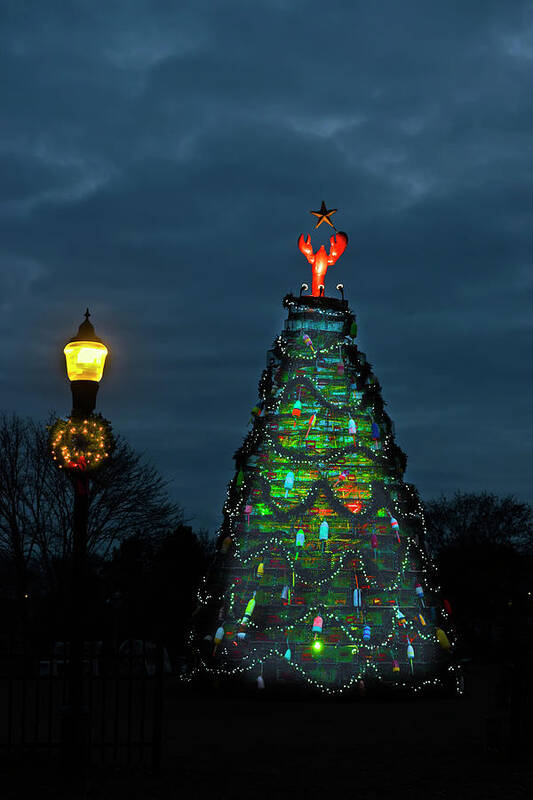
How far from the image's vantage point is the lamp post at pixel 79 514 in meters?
10.4

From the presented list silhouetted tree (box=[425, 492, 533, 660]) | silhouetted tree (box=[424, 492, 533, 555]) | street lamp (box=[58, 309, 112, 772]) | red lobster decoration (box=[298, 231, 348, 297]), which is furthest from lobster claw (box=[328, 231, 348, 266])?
silhouetted tree (box=[424, 492, 533, 555])

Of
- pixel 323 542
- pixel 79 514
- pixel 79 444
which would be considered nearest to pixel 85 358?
pixel 79 444

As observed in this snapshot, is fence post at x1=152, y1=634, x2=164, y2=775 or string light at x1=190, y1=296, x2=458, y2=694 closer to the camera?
fence post at x1=152, y1=634, x2=164, y2=775

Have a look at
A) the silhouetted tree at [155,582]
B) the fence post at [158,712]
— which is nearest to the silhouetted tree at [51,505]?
the silhouetted tree at [155,582]

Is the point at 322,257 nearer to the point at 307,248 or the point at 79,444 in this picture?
the point at 307,248

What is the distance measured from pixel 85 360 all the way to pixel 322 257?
471 inches

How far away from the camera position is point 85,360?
36.9 ft

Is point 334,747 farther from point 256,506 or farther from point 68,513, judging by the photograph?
point 68,513

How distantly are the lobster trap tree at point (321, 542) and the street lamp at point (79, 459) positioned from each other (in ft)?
30.2

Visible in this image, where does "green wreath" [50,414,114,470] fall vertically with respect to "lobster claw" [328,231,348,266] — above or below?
below

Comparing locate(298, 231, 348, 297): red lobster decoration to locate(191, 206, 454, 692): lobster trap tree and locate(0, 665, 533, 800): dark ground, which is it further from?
locate(0, 665, 533, 800): dark ground

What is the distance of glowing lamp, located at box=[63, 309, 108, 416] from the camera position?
11.2 metres

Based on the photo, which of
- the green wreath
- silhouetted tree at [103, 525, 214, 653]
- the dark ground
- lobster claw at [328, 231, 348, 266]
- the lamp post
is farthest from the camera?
silhouetted tree at [103, 525, 214, 653]

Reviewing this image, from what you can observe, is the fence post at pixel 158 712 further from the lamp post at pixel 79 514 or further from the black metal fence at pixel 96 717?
the lamp post at pixel 79 514
